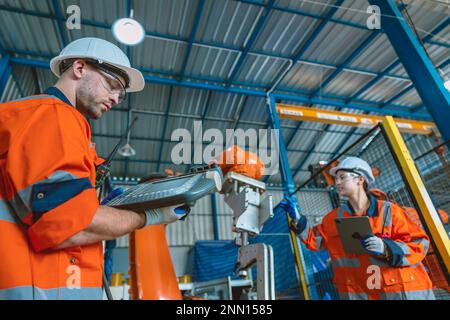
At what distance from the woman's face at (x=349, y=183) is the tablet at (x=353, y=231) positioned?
58 centimetres

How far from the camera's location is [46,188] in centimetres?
79

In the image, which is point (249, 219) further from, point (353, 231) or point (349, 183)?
point (349, 183)

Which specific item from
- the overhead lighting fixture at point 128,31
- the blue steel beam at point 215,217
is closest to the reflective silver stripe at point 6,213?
the overhead lighting fixture at point 128,31

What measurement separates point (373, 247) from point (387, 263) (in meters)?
0.28

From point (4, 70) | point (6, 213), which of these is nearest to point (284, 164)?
point (6, 213)

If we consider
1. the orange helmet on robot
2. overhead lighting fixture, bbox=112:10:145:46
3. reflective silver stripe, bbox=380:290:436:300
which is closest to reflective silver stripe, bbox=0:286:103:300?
the orange helmet on robot

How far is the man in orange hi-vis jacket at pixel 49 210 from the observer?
2.58ft

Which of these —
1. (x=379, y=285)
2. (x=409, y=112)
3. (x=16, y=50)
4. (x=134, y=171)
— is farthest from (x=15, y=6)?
(x=409, y=112)

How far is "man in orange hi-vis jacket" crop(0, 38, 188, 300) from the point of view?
79 cm

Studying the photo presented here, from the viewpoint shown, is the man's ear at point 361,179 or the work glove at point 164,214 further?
the man's ear at point 361,179

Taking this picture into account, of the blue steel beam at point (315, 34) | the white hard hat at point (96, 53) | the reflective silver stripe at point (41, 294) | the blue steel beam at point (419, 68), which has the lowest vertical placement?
the reflective silver stripe at point (41, 294)

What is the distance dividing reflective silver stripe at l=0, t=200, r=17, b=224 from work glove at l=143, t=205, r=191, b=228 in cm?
43

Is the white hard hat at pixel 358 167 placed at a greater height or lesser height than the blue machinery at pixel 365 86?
lesser

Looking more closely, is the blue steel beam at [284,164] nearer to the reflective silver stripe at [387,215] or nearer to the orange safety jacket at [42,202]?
the reflective silver stripe at [387,215]
